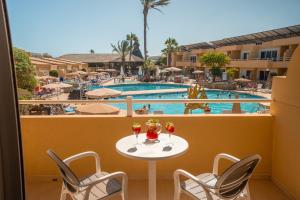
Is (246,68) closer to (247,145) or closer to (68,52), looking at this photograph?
(247,145)

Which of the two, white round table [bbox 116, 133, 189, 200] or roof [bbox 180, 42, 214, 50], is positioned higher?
roof [bbox 180, 42, 214, 50]

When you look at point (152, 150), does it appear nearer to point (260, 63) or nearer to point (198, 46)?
point (260, 63)

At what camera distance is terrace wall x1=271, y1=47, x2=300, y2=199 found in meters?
2.95

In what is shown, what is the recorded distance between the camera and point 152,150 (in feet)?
7.90

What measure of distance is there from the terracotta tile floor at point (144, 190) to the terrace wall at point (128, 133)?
14 cm

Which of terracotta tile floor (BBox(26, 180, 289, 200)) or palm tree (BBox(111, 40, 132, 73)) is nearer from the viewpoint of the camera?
terracotta tile floor (BBox(26, 180, 289, 200))

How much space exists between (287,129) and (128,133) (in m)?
2.14

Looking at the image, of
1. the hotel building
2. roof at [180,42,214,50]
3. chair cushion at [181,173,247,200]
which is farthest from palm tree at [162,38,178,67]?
chair cushion at [181,173,247,200]

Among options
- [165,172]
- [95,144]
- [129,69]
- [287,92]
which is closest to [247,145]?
[287,92]

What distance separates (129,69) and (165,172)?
43.0 m

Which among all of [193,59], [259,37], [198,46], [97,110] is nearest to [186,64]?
[193,59]

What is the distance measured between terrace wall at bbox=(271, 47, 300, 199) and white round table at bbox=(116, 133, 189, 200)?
1505 millimetres

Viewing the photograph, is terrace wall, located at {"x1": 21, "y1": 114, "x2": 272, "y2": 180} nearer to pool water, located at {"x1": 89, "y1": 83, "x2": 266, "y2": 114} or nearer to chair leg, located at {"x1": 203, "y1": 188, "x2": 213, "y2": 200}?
chair leg, located at {"x1": 203, "y1": 188, "x2": 213, "y2": 200}

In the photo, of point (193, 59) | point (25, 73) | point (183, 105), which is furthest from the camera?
point (193, 59)
